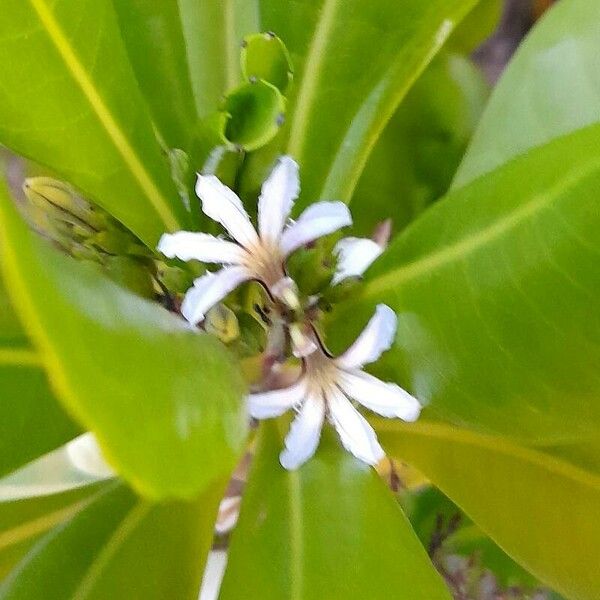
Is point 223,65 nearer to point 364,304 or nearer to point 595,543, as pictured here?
→ point 364,304

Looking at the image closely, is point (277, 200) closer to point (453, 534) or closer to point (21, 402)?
point (21, 402)

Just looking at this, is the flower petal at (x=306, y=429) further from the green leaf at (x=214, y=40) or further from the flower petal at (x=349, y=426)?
the green leaf at (x=214, y=40)

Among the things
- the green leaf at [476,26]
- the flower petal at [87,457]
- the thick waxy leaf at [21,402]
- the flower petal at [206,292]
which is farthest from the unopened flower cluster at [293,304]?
the green leaf at [476,26]

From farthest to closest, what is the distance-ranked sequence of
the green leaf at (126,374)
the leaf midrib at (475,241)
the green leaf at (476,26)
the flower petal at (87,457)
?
1. the green leaf at (476,26)
2. the flower petal at (87,457)
3. the leaf midrib at (475,241)
4. the green leaf at (126,374)

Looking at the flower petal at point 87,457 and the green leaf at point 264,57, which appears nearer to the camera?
the green leaf at point 264,57

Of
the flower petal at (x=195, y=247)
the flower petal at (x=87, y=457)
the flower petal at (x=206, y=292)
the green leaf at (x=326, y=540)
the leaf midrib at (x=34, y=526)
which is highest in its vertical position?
the flower petal at (x=195, y=247)

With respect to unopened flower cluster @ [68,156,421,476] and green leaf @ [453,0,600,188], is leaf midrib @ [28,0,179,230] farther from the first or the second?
green leaf @ [453,0,600,188]
